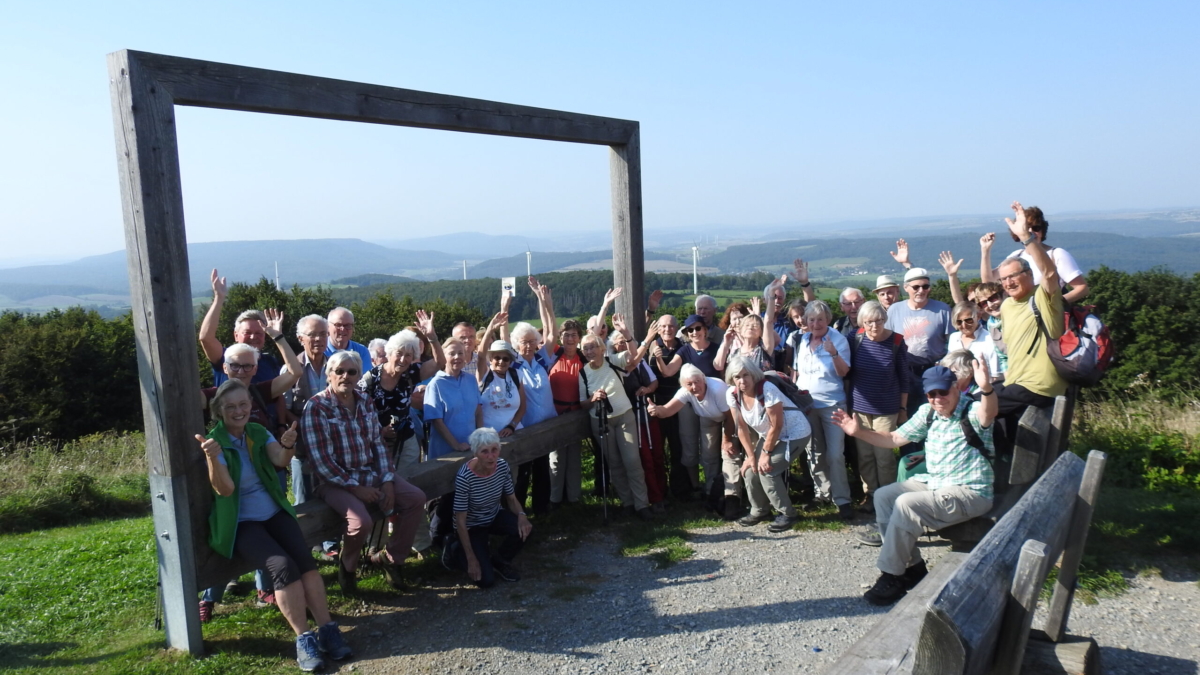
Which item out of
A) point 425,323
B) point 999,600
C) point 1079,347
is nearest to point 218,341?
point 425,323

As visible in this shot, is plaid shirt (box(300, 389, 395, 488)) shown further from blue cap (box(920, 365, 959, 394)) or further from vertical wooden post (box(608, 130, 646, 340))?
blue cap (box(920, 365, 959, 394))

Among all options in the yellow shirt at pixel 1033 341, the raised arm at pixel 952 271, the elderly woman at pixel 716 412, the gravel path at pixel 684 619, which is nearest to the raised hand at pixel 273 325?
the gravel path at pixel 684 619

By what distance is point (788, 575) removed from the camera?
5.61 metres

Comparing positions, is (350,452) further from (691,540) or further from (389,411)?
(691,540)

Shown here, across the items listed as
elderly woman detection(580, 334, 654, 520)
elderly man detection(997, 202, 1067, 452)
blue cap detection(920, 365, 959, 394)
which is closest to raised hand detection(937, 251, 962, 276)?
elderly man detection(997, 202, 1067, 452)

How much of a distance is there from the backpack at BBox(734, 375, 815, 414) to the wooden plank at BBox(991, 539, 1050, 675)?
10.9ft

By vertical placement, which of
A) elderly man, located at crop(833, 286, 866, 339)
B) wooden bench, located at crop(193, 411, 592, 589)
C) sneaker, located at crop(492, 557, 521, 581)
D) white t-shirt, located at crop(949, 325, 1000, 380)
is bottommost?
sneaker, located at crop(492, 557, 521, 581)

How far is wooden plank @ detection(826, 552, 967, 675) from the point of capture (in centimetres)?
335

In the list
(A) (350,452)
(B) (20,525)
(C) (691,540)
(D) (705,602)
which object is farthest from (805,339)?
(B) (20,525)

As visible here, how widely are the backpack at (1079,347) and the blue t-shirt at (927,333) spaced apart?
1.64 m

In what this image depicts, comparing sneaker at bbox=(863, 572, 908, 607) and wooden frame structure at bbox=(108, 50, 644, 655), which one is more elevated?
wooden frame structure at bbox=(108, 50, 644, 655)

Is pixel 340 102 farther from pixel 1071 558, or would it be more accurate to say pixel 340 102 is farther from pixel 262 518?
pixel 1071 558

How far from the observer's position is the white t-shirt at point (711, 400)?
270 inches

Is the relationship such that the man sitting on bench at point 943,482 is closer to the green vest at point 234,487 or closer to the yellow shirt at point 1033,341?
the yellow shirt at point 1033,341
